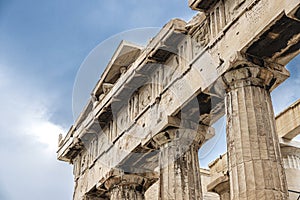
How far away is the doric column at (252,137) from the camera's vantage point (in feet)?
35.7

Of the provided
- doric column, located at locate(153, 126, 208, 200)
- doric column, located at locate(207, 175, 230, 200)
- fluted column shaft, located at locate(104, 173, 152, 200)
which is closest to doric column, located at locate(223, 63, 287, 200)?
doric column, located at locate(153, 126, 208, 200)

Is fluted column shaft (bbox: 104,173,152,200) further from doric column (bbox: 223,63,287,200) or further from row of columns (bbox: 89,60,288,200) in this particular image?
doric column (bbox: 223,63,287,200)

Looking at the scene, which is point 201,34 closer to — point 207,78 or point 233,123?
point 207,78

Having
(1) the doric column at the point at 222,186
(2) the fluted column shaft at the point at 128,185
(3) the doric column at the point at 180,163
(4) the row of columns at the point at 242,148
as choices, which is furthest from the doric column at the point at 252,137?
(1) the doric column at the point at 222,186

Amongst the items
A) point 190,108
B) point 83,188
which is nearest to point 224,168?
point 83,188

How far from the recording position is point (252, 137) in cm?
1148

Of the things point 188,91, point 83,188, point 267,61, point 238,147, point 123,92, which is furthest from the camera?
point 83,188

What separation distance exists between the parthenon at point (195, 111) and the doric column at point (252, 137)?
0.07 ft

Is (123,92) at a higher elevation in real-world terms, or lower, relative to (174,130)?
higher

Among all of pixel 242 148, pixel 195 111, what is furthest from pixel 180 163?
pixel 242 148

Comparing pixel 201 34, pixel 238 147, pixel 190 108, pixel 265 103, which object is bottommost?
pixel 238 147

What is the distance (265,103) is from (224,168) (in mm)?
8491

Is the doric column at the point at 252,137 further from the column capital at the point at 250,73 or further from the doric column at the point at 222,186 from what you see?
the doric column at the point at 222,186

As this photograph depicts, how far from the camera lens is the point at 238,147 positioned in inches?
454
